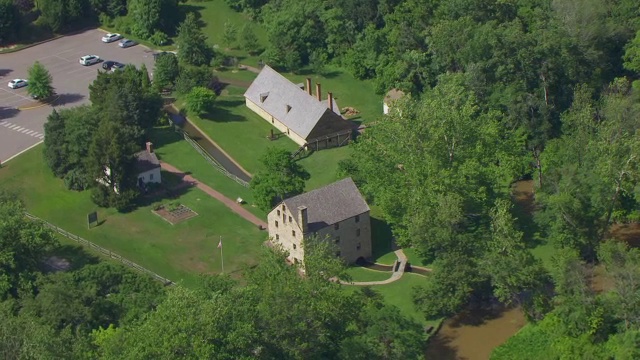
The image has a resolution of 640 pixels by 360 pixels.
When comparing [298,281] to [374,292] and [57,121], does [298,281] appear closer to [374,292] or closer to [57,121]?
[374,292]

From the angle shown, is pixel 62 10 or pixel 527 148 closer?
pixel 527 148

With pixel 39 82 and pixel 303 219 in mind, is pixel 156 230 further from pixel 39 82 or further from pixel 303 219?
pixel 39 82

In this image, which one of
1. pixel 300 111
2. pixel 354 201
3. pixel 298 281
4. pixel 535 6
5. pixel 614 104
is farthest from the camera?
pixel 535 6

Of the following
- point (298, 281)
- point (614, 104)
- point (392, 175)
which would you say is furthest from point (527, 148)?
point (298, 281)

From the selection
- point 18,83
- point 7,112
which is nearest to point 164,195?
point 7,112

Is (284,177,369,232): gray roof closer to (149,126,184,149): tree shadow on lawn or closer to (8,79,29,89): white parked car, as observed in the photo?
(149,126,184,149): tree shadow on lawn
